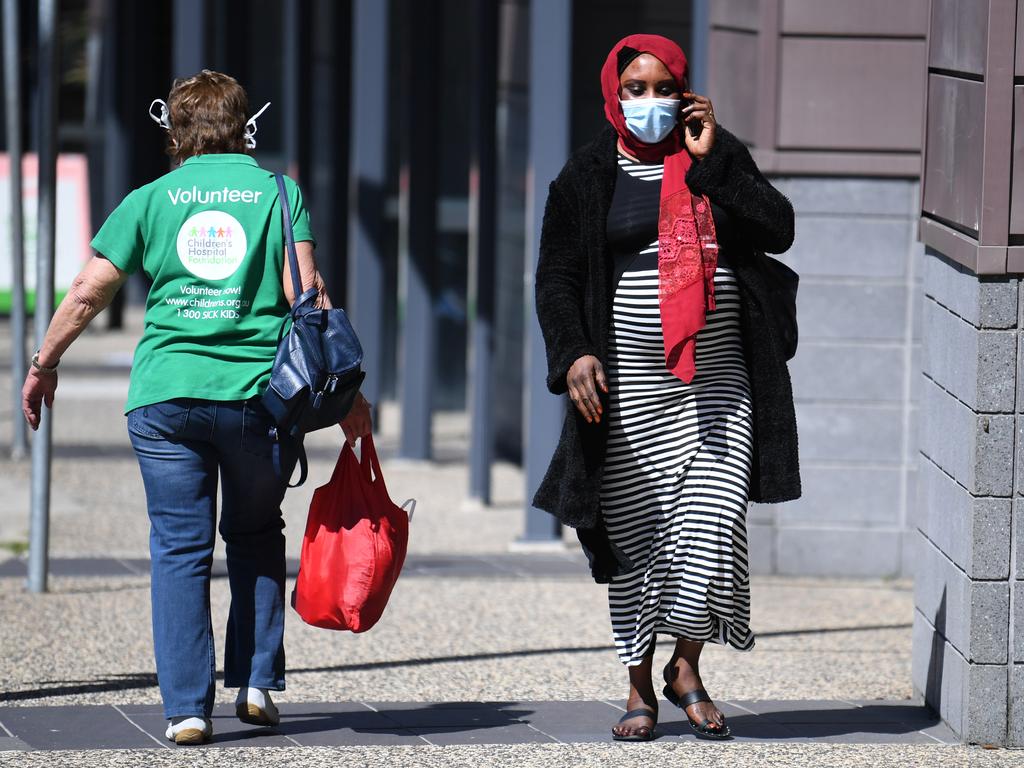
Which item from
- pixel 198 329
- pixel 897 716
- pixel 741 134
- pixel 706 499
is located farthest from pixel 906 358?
pixel 198 329

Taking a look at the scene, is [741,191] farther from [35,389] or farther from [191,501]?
[35,389]

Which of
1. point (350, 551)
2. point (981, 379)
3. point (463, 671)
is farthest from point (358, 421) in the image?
point (981, 379)

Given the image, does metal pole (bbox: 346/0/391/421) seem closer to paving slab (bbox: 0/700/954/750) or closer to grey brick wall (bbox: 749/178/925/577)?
grey brick wall (bbox: 749/178/925/577)

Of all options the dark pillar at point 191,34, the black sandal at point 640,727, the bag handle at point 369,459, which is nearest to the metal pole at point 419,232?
the dark pillar at point 191,34

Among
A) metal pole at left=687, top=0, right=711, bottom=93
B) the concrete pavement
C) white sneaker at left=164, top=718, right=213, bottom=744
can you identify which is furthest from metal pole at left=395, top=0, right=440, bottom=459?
white sneaker at left=164, top=718, right=213, bottom=744

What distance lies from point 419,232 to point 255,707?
5869 millimetres

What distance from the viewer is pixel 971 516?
15.3ft

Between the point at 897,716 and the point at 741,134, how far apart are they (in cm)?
290

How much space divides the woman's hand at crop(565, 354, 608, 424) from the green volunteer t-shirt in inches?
27.9

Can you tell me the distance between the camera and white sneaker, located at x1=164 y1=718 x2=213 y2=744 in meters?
4.54

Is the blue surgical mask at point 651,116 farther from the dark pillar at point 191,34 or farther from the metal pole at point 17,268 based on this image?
the metal pole at point 17,268

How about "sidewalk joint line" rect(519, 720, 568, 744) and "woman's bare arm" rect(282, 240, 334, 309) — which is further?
"sidewalk joint line" rect(519, 720, 568, 744)

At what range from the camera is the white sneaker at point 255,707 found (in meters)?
4.72

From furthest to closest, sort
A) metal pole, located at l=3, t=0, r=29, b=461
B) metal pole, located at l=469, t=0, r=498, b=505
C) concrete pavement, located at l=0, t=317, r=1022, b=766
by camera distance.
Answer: metal pole, located at l=3, t=0, r=29, b=461 → metal pole, located at l=469, t=0, r=498, b=505 → concrete pavement, located at l=0, t=317, r=1022, b=766
